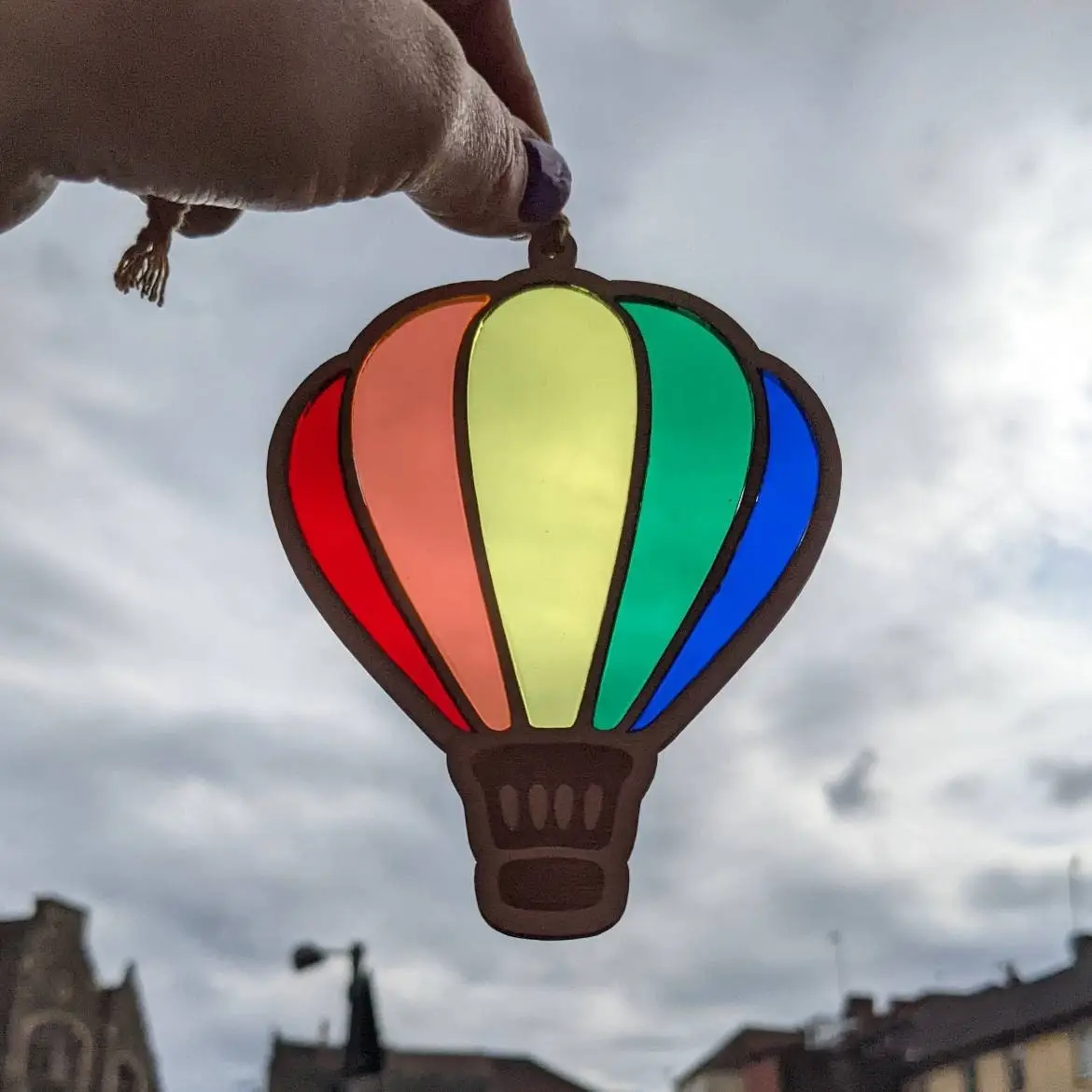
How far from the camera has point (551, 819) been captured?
204 centimetres

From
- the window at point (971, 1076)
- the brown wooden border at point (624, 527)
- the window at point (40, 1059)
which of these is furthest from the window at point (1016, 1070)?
the brown wooden border at point (624, 527)

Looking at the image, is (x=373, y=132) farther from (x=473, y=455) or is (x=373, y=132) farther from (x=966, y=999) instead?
(x=966, y=999)

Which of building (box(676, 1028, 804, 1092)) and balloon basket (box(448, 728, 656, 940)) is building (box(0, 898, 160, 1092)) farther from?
balloon basket (box(448, 728, 656, 940))

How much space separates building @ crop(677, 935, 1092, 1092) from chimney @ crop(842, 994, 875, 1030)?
0.6 inches

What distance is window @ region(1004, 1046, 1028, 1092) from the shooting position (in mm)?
20275

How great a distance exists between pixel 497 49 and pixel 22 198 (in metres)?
Result: 0.79

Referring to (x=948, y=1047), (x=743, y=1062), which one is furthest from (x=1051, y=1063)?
(x=743, y=1062)

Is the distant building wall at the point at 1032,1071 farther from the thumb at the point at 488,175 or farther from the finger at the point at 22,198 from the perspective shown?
the finger at the point at 22,198

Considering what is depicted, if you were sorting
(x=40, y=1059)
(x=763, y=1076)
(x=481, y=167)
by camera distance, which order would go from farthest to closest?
(x=763, y=1076) → (x=40, y=1059) → (x=481, y=167)

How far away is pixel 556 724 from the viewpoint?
2059mm

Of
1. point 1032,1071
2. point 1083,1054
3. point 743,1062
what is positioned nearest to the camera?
point 1083,1054

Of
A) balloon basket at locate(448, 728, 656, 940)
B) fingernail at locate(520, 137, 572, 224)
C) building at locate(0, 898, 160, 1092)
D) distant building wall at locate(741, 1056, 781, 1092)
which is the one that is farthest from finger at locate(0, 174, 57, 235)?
distant building wall at locate(741, 1056, 781, 1092)

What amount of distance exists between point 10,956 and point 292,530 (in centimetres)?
1760

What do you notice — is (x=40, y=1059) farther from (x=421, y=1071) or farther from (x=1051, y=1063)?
(x=1051, y=1063)
